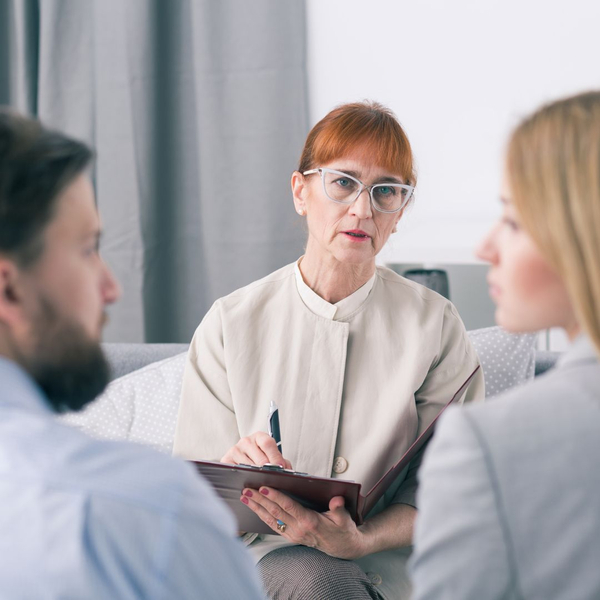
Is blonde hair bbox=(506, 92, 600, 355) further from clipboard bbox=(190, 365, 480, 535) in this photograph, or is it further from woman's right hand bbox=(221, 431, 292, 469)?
woman's right hand bbox=(221, 431, 292, 469)

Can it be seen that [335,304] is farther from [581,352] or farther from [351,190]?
[581,352]

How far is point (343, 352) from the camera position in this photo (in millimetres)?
1683

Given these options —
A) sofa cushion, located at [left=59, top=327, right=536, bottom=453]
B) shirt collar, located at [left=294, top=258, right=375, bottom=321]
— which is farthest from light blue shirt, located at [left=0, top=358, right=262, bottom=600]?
sofa cushion, located at [left=59, top=327, right=536, bottom=453]

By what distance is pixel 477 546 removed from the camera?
30.8 inches

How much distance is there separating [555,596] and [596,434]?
0.57 ft

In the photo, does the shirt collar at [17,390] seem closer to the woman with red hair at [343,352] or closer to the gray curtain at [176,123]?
the woman with red hair at [343,352]

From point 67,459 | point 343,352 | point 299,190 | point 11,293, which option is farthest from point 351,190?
point 67,459

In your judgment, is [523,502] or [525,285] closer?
[523,502]

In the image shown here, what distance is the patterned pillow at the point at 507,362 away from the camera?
6.56 feet

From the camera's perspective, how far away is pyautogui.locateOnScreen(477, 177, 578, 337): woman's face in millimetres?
875

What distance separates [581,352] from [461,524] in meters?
0.24

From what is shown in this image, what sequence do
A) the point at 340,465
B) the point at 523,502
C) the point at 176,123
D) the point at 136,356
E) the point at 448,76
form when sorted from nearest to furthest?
the point at 523,502
the point at 340,465
the point at 136,356
the point at 448,76
the point at 176,123

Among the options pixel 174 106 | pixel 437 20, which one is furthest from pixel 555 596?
pixel 174 106

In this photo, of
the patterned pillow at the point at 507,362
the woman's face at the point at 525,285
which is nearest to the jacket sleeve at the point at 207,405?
the patterned pillow at the point at 507,362
